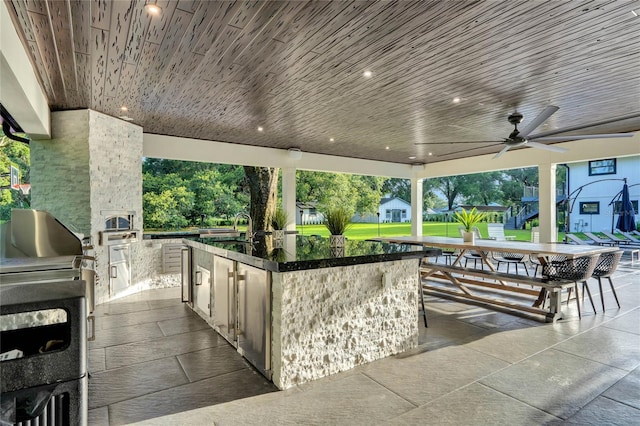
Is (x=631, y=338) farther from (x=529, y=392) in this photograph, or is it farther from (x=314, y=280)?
(x=314, y=280)

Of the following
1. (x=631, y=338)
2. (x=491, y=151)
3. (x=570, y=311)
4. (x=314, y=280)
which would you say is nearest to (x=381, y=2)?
(x=314, y=280)

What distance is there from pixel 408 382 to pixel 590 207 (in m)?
15.4

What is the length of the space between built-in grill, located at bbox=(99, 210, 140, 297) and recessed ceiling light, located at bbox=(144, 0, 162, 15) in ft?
11.4

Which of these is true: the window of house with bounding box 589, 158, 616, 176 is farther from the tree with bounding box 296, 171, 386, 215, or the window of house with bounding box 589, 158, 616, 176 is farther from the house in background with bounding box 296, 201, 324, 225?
the house in background with bounding box 296, 201, 324, 225

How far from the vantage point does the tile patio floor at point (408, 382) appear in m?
2.10

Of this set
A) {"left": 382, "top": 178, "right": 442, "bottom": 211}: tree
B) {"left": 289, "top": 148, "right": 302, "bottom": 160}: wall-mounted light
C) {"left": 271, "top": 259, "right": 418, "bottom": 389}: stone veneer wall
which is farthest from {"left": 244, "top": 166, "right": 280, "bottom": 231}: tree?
{"left": 382, "top": 178, "right": 442, "bottom": 211}: tree

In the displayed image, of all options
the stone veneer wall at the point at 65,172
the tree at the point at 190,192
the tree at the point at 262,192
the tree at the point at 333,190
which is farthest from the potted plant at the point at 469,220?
the tree at the point at 190,192

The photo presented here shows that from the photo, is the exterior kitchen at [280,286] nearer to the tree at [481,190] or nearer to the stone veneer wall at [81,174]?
the stone veneer wall at [81,174]

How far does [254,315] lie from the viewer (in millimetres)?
2701

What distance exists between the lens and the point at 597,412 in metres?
2.12

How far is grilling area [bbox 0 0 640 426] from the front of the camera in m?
2.11

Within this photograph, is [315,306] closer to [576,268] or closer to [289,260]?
[289,260]

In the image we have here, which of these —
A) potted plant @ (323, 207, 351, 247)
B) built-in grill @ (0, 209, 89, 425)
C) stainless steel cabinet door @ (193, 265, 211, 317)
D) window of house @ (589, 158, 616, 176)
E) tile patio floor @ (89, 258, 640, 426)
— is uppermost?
window of house @ (589, 158, 616, 176)

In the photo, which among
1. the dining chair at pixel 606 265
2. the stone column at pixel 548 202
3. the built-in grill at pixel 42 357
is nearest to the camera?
the built-in grill at pixel 42 357
